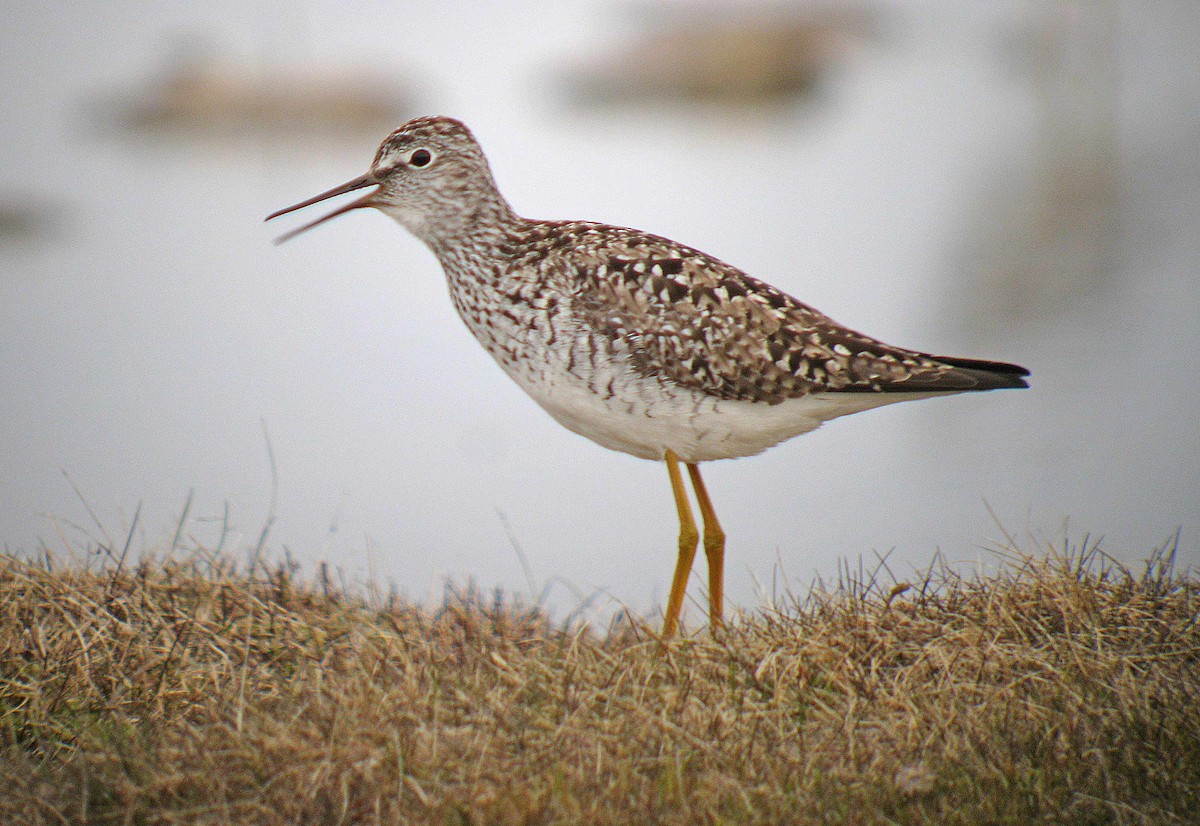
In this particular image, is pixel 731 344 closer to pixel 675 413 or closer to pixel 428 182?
pixel 675 413

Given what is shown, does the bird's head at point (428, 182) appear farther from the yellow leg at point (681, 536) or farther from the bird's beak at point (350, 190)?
the yellow leg at point (681, 536)

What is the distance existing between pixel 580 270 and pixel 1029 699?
8.12 feet

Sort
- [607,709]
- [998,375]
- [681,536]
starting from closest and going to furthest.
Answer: [607,709]
[998,375]
[681,536]

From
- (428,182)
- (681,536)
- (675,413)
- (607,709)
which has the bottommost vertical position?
(607,709)

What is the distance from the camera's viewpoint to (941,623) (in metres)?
4.25

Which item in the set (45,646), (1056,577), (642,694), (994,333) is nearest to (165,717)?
(45,646)

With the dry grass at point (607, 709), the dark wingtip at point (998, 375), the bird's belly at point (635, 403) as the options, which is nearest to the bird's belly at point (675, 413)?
the bird's belly at point (635, 403)

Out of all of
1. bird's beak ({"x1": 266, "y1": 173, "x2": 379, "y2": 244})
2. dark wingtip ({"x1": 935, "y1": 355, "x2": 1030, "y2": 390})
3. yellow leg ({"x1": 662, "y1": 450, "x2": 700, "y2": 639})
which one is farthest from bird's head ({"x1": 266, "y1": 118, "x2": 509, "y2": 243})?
dark wingtip ({"x1": 935, "y1": 355, "x2": 1030, "y2": 390})

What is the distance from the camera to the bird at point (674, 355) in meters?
4.65

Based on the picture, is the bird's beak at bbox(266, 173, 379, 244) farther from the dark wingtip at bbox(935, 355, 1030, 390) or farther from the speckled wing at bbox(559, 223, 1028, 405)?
the dark wingtip at bbox(935, 355, 1030, 390)

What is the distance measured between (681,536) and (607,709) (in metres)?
Answer: 1.45

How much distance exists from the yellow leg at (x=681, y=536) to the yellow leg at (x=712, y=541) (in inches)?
4.8

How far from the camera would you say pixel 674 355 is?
15.3 ft

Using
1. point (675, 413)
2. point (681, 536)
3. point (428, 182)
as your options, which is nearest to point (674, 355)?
point (675, 413)
